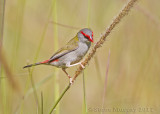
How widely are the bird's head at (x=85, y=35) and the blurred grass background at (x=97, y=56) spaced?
0.21m

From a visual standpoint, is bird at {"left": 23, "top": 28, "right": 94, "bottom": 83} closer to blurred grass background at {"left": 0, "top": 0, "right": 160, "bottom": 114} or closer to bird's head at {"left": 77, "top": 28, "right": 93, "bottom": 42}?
bird's head at {"left": 77, "top": 28, "right": 93, "bottom": 42}

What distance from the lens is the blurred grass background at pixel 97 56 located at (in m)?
2.93

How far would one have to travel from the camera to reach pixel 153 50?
3.65 m

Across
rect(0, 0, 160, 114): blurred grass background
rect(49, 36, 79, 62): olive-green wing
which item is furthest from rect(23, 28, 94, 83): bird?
rect(0, 0, 160, 114): blurred grass background

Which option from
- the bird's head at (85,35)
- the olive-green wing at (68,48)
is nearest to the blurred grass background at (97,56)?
the olive-green wing at (68,48)

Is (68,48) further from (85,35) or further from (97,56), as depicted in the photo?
(97,56)

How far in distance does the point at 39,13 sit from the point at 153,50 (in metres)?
2.78

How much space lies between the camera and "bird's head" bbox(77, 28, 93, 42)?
11.3ft

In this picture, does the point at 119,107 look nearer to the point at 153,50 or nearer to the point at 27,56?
the point at 153,50

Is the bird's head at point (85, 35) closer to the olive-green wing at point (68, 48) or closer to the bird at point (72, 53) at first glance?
the bird at point (72, 53)

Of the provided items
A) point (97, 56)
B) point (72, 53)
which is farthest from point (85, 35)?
point (97, 56)

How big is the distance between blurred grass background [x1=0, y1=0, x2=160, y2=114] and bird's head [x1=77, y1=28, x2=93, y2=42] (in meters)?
0.21

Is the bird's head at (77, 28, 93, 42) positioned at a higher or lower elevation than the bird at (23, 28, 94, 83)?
higher

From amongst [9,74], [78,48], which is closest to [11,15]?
[78,48]
